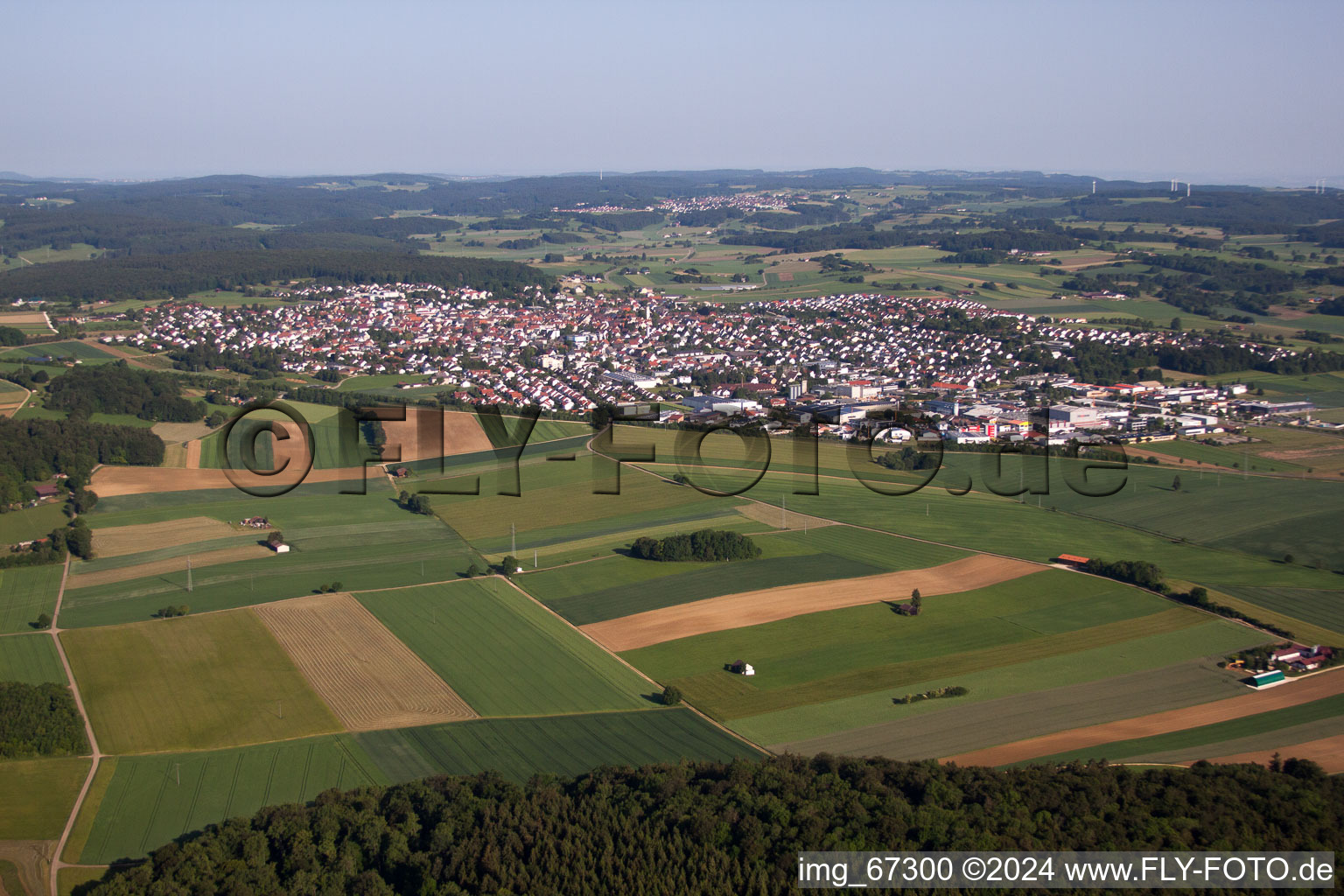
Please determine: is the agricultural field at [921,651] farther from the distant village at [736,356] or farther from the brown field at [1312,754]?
the distant village at [736,356]

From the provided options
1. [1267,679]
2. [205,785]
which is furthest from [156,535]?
[1267,679]

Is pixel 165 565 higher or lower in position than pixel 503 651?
higher

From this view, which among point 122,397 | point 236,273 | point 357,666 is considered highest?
point 236,273

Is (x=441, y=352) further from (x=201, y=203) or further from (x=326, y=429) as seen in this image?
(x=201, y=203)

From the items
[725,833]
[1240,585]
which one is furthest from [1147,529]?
[725,833]

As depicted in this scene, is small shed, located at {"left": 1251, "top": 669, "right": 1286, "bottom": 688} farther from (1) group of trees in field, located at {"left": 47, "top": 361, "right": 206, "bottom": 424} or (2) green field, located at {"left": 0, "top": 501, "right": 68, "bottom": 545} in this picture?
(1) group of trees in field, located at {"left": 47, "top": 361, "right": 206, "bottom": 424}

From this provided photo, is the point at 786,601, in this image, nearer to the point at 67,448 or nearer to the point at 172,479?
the point at 172,479

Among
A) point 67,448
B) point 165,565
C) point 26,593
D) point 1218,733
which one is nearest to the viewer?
point 1218,733

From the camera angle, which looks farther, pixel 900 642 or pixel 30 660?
pixel 900 642

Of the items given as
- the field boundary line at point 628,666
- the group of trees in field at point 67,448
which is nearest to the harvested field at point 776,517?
the field boundary line at point 628,666
